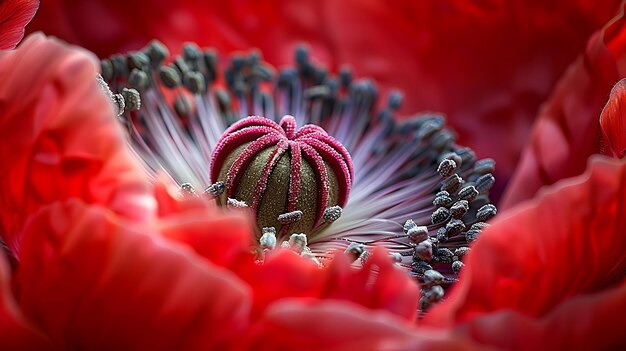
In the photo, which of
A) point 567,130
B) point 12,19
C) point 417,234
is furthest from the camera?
point 567,130

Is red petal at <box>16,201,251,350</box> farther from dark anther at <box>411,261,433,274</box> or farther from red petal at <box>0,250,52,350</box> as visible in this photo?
dark anther at <box>411,261,433,274</box>

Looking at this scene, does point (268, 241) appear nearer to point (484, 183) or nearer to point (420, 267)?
point (420, 267)

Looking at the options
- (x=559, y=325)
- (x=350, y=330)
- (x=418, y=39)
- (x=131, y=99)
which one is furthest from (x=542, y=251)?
(x=418, y=39)

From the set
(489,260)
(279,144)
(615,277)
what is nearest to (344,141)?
(279,144)

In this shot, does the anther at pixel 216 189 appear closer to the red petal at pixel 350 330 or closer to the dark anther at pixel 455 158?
the dark anther at pixel 455 158

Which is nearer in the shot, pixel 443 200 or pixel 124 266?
pixel 124 266

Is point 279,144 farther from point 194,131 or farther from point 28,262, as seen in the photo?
point 28,262

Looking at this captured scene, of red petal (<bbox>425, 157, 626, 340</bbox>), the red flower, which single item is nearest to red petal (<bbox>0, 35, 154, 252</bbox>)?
the red flower
